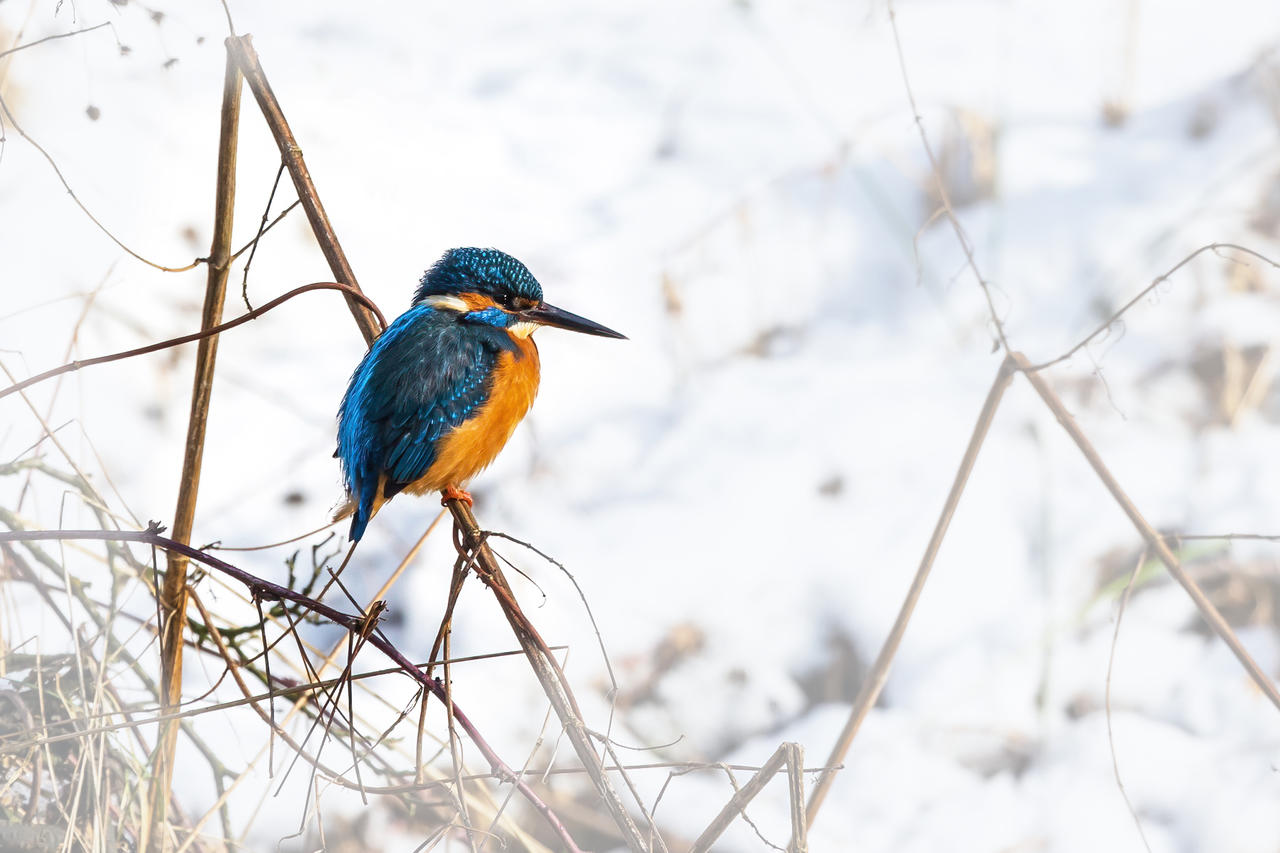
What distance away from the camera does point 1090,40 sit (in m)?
4.37

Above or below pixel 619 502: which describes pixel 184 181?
above

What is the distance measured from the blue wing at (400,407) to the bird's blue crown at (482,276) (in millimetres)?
178

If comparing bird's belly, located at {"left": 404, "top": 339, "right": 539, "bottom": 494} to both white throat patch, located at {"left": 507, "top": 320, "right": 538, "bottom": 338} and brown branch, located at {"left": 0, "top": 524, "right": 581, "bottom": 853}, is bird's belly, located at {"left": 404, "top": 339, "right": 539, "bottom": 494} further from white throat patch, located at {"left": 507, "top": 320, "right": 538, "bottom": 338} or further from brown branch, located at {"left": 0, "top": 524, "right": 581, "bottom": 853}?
brown branch, located at {"left": 0, "top": 524, "right": 581, "bottom": 853}

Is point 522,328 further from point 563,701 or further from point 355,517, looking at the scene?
point 563,701

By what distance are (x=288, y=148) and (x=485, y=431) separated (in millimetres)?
604

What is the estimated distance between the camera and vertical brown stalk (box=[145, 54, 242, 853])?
1256mm

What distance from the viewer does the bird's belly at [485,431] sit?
171 cm

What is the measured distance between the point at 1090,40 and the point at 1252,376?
1.95 meters

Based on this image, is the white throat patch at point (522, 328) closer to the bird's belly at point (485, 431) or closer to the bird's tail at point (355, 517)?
the bird's belly at point (485, 431)

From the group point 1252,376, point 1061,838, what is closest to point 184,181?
point 1061,838

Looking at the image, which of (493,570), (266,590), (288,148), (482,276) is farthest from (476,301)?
(266,590)

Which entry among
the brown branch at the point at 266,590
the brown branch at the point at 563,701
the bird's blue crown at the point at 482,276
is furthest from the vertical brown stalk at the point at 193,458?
the bird's blue crown at the point at 482,276

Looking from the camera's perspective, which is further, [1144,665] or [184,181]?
[184,181]

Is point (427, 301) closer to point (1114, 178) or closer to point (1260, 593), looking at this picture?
point (1260, 593)
